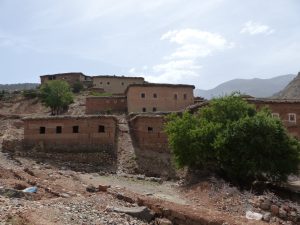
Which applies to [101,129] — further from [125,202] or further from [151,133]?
[125,202]

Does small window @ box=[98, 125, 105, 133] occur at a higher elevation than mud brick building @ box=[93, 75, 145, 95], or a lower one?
lower

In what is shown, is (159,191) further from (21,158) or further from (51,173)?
(21,158)

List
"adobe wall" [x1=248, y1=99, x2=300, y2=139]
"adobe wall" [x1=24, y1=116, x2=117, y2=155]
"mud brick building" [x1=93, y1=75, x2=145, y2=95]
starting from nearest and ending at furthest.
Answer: "adobe wall" [x1=24, y1=116, x2=117, y2=155] → "adobe wall" [x1=248, y1=99, x2=300, y2=139] → "mud brick building" [x1=93, y1=75, x2=145, y2=95]

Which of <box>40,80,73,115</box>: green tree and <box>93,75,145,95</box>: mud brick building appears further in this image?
<box>93,75,145,95</box>: mud brick building

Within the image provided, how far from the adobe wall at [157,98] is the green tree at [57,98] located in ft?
31.7

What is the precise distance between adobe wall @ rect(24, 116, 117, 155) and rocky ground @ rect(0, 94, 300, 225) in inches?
110

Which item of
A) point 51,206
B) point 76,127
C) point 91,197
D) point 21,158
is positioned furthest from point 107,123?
point 51,206

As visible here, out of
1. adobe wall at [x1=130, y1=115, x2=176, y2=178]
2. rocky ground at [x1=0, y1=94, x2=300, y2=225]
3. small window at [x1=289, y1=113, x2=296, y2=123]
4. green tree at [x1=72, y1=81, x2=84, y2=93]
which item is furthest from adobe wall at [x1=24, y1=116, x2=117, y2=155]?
green tree at [x1=72, y1=81, x2=84, y2=93]

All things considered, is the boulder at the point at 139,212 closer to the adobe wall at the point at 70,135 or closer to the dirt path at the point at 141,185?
the dirt path at the point at 141,185

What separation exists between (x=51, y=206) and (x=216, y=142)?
11.8m

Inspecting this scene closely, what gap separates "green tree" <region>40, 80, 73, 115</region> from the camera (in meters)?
48.3

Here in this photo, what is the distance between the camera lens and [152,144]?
32.2m

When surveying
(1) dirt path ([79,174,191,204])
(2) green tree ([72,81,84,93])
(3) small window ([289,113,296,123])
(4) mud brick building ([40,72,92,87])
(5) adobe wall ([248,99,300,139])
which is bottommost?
(1) dirt path ([79,174,191,204])

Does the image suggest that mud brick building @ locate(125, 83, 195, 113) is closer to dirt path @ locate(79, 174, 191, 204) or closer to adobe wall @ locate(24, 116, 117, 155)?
adobe wall @ locate(24, 116, 117, 155)
